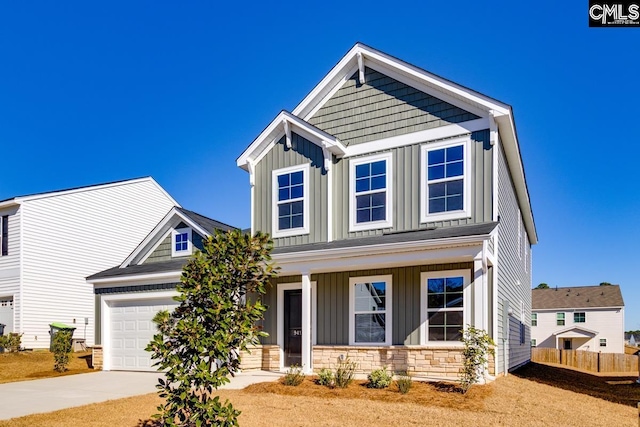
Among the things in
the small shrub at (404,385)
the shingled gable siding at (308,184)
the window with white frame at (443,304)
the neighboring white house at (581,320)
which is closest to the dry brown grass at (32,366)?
the shingled gable siding at (308,184)

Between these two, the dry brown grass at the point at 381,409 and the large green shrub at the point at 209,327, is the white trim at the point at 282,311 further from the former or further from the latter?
the large green shrub at the point at 209,327

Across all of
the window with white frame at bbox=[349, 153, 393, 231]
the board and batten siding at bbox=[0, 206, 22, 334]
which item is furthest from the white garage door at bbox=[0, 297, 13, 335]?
the window with white frame at bbox=[349, 153, 393, 231]

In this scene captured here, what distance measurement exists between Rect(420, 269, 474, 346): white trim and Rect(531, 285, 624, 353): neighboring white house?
112ft

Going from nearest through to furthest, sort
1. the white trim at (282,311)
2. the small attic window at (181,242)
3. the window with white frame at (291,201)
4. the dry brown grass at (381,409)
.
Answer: the dry brown grass at (381,409) < the white trim at (282,311) < the window with white frame at (291,201) < the small attic window at (181,242)

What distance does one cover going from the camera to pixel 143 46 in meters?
17.8

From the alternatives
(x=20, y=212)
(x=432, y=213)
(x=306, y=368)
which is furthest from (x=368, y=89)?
(x=20, y=212)

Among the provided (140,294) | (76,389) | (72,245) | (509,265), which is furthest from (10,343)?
(509,265)

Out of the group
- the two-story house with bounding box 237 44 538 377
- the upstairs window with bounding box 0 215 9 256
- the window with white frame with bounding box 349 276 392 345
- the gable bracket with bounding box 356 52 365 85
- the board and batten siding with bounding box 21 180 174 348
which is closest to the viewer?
the two-story house with bounding box 237 44 538 377

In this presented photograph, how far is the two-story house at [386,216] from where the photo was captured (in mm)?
11148

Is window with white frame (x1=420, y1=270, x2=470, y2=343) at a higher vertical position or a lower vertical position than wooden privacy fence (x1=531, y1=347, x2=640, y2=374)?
higher

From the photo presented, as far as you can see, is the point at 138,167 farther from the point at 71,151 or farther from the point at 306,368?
the point at 306,368

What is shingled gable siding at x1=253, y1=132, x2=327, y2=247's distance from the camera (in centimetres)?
1331

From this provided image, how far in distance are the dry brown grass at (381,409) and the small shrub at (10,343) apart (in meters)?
11.8

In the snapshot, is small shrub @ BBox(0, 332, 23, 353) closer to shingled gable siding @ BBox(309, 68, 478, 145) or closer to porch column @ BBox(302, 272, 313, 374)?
porch column @ BBox(302, 272, 313, 374)
